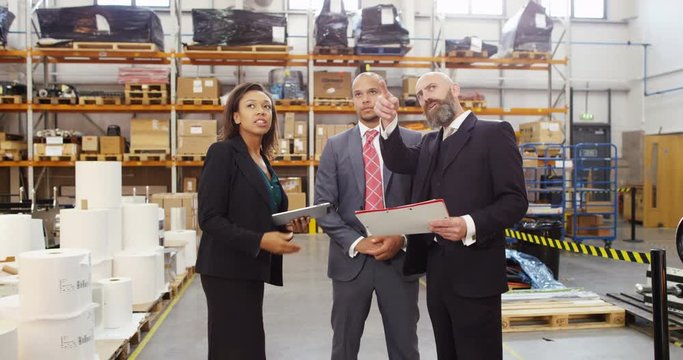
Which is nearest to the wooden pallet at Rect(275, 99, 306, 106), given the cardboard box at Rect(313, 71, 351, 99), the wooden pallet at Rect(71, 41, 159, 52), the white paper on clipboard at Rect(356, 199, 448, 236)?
the cardboard box at Rect(313, 71, 351, 99)

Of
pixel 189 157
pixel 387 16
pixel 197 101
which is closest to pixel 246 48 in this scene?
pixel 197 101

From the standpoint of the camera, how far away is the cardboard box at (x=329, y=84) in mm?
11906

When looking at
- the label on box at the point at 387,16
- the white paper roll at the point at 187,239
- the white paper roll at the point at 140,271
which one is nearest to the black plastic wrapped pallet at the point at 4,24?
the white paper roll at the point at 187,239

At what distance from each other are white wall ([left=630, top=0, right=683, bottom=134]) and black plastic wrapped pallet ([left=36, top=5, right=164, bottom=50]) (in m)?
12.6

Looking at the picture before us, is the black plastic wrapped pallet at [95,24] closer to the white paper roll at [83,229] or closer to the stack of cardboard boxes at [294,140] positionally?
the stack of cardboard boxes at [294,140]

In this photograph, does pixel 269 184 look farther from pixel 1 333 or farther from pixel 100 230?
pixel 100 230

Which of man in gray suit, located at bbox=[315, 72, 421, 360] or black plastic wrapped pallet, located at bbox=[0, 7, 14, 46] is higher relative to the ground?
black plastic wrapped pallet, located at bbox=[0, 7, 14, 46]

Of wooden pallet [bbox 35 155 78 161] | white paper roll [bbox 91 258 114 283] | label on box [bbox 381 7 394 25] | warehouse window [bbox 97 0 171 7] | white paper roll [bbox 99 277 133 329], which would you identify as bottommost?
white paper roll [bbox 99 277 133 329]

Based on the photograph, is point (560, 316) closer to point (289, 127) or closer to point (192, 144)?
point (289, 127)

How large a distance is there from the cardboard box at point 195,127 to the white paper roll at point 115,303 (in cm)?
722

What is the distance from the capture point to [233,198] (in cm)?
227

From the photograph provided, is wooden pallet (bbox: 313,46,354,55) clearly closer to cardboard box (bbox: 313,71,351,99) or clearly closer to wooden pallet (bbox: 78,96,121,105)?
cardboard box (bbox: 313,71,351,99)

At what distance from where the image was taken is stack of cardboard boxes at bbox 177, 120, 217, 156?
1135 centimetres

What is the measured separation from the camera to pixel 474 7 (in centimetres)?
1483
